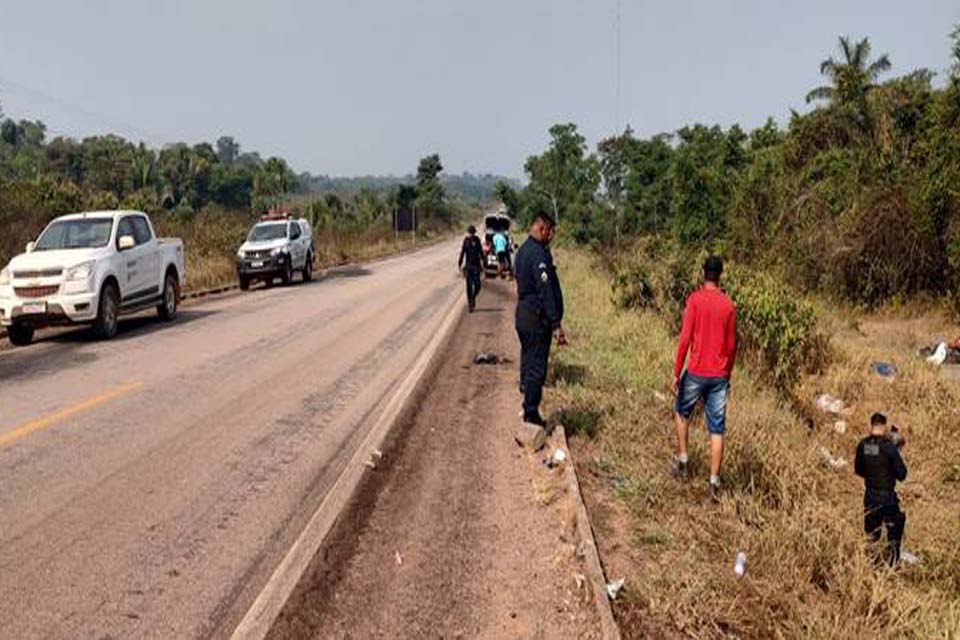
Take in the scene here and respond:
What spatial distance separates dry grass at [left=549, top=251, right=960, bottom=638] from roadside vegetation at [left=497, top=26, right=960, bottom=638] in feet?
0.06

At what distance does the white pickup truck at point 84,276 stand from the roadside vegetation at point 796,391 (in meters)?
8.19

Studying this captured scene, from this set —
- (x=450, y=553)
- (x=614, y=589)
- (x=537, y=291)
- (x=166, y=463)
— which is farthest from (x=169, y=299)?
(x=614, y=589)

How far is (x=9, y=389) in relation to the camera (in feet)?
33.3

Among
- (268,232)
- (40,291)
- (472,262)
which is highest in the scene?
(268,232)

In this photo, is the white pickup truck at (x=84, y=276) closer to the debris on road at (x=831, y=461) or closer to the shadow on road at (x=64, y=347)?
the shadow on road at (x=64, y=347)

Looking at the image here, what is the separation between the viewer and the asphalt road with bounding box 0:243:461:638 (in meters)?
4.65

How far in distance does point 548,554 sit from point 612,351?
8.27 m

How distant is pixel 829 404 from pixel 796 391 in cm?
64

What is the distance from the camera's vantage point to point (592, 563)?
4.88m

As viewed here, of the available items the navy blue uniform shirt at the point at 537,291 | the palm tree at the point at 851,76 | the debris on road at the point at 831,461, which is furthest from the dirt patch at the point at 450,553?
the palm tree at the point at 851,76

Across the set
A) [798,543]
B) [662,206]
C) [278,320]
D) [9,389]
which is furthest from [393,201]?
[798,543]

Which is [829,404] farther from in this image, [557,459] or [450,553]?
[450,553]

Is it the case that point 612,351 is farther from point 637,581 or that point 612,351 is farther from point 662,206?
point 662,206

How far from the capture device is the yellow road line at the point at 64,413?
7850 millimetres
